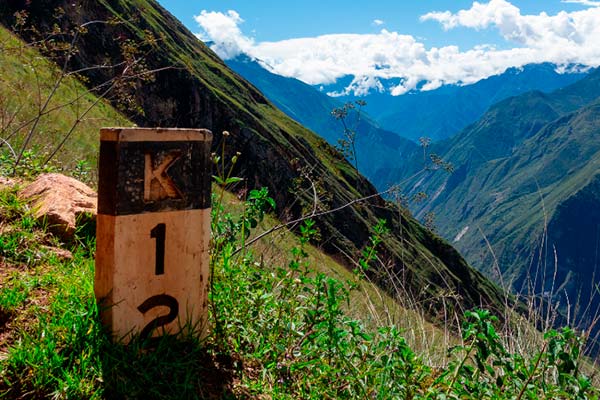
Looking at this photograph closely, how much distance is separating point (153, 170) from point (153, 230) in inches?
14.3

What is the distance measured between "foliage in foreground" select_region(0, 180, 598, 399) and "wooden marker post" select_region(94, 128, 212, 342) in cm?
15

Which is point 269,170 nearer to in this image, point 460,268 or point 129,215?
point 460,268

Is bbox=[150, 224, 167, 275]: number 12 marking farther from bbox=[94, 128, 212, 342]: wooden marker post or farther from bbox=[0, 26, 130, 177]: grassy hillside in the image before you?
bbox=[0, 26, 130, 177]: grassy hillside

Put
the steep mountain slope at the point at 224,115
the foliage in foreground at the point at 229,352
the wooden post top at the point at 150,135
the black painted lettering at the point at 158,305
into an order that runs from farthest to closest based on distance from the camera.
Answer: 1. the steep mountain slope at the point at 224,115
2. the black painted lettering at the point at 158,305
3. the wooden post top at the point at 150,135
4. the foliage in foreground at the point at 229,352

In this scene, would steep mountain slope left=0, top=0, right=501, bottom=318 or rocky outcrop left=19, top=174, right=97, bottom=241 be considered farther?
steep mountain slope left=0, top=0, right=501, bottom=318

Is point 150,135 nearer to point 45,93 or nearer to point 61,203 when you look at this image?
point 61,203

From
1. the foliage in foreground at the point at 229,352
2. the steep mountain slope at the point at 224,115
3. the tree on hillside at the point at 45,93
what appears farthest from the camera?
the steep mountain slope at the point at 224,115

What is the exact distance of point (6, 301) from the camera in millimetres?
3223

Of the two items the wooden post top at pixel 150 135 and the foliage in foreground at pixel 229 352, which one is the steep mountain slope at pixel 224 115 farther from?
the wooden post top at pixel 150 135

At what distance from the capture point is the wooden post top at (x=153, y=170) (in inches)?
121

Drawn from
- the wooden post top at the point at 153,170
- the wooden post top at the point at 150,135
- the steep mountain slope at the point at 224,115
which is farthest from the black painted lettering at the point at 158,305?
the steep mountain slope at the point at 224,115

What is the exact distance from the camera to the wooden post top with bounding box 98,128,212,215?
→ 3.07m

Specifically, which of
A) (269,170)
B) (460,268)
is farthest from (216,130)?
(460,268)

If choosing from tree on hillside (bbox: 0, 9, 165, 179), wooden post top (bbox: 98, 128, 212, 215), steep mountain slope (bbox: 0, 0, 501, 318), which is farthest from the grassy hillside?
steep mountain slope (bbox: 0, 0, 501, 318)
